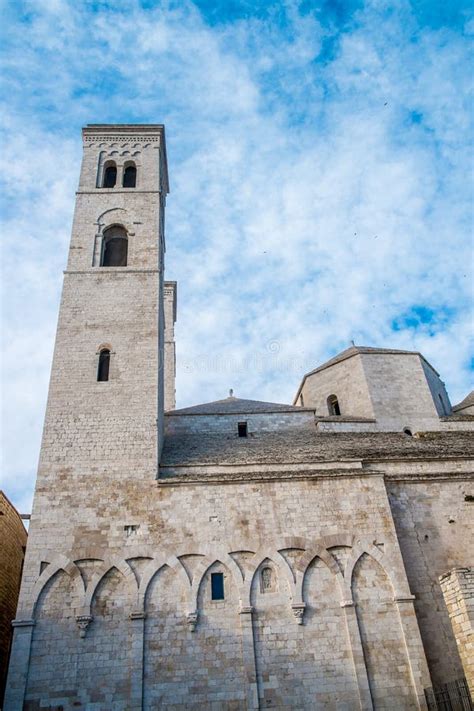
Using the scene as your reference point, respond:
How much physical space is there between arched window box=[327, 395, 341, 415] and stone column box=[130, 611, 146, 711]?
11.6 meters

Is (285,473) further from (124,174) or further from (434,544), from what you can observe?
(124,174)

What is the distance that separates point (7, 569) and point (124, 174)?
49.3 ft

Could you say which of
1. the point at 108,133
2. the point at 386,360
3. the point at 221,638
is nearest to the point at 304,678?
the point at 221,638

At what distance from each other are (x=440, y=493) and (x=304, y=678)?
5.98 m

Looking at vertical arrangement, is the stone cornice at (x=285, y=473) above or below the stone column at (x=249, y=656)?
above

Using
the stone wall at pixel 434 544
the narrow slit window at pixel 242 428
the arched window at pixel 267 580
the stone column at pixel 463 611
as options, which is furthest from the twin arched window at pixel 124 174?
the stone column at pixel 463 611

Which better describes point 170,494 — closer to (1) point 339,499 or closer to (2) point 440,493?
(1) point 339,499

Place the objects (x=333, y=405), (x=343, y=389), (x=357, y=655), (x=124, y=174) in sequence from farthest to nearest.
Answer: (x=124, y=174) → (x=333, y=405) → (x=343, y=389) → (x=357, y=655)

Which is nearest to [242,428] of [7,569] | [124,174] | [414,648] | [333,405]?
[333,405]

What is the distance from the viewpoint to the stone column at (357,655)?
36.0ft

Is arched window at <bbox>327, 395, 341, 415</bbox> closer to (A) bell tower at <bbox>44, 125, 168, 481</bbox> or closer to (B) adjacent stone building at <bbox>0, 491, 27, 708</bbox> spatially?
(A) bell tower at <bbox>44, 125, 168, 481</bbox>

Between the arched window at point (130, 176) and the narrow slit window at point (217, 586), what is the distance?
50.7ft

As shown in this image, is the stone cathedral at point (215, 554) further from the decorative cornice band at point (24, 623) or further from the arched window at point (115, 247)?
the arched window at point (115, 247)

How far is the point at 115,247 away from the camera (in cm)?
1991
